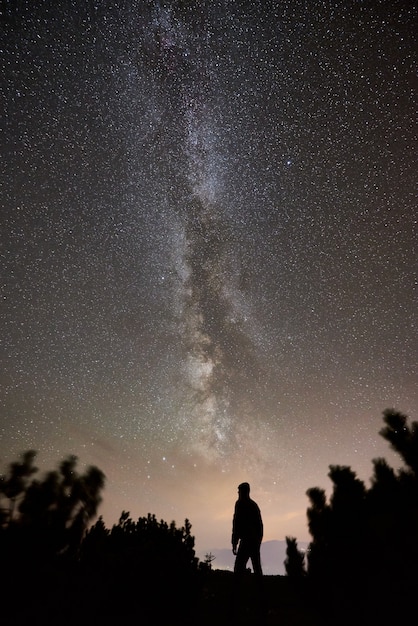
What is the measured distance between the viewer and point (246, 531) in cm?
540

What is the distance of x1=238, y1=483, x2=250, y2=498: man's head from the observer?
566cm

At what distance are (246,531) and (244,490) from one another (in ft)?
1.79

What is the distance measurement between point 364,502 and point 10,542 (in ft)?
25.2

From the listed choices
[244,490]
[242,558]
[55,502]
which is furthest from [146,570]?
[55,502]

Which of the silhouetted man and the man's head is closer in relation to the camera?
the silhouetted man

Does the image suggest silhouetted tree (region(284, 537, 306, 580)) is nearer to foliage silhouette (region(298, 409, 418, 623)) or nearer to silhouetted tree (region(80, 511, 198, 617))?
foliage silhouette (region(298, 409, 418, 623))

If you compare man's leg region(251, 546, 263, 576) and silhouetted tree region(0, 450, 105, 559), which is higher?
silhouetted tree region(0, 450, 105, 559)

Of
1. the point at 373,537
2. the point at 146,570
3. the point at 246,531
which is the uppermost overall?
the point at 373,537

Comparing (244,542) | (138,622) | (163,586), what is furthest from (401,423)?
(138,622)

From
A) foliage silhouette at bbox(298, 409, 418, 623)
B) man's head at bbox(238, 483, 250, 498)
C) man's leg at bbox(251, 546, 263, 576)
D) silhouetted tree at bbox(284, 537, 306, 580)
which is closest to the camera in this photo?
man's leg at bbox(251, 546, 263, 576)

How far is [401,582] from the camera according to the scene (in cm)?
662

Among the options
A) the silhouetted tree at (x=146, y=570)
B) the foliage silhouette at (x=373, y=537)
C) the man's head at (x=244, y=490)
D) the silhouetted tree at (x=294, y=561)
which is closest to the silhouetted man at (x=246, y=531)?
the man's head at (x=244, y=490)

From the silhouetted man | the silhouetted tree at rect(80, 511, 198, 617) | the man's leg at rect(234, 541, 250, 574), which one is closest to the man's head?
the silhouetted man

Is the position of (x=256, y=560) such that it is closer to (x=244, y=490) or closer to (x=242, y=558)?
(x=242, y=558)
